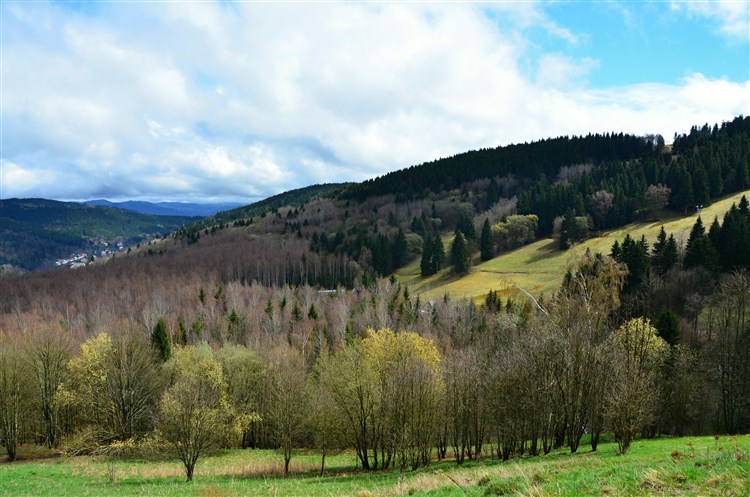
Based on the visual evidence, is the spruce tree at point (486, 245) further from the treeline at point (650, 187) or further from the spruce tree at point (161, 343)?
the spruce tree at point (161, 343)

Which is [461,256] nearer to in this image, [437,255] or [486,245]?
[437,255]

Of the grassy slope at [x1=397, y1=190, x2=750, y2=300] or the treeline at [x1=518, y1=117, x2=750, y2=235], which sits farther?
the treeline at [x1=518, y1=117, x2=750, y2=235]

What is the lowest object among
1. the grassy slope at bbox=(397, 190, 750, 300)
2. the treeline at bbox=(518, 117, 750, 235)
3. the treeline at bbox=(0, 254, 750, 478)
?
the treeline at bbox=(0, 254, 750, 478)

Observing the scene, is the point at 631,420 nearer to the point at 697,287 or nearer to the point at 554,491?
the point at 554,491

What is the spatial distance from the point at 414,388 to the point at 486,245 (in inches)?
4424

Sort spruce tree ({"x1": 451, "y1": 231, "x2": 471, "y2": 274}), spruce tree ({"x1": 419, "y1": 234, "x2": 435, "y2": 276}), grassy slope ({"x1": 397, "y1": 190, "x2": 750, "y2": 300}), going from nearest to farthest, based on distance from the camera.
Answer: grassy slope ({"x1": 397, "y1": 190, "x2": 750, "y2": 300}) < spruce tree ({"x1": 451, "y1": 231, "x2": 471, "y2": 274}) < spruce tree ({"x1": 419, "y1": 234, "x2": 435, "y2": 276})

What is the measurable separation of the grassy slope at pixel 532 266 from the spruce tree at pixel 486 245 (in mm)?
2352

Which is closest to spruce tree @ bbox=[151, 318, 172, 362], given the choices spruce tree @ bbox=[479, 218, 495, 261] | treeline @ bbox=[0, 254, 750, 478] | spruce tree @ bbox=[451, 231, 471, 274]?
treeline @ bbox=[0, 254, 750, 478]

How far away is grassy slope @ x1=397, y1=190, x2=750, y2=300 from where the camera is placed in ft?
370

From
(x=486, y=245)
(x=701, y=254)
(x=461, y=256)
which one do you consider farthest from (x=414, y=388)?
(x=486, y=245)

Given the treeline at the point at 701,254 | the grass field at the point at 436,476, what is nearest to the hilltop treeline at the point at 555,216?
the treeline at the point at 701,254

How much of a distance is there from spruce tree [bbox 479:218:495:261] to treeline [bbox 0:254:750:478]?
6427 centimetres

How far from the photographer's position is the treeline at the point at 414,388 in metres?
34.1

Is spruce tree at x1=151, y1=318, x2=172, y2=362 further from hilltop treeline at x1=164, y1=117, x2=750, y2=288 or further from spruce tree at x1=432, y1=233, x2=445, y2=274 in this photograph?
spruce tree at x1=432, y1=233, x2=445, y2=274
